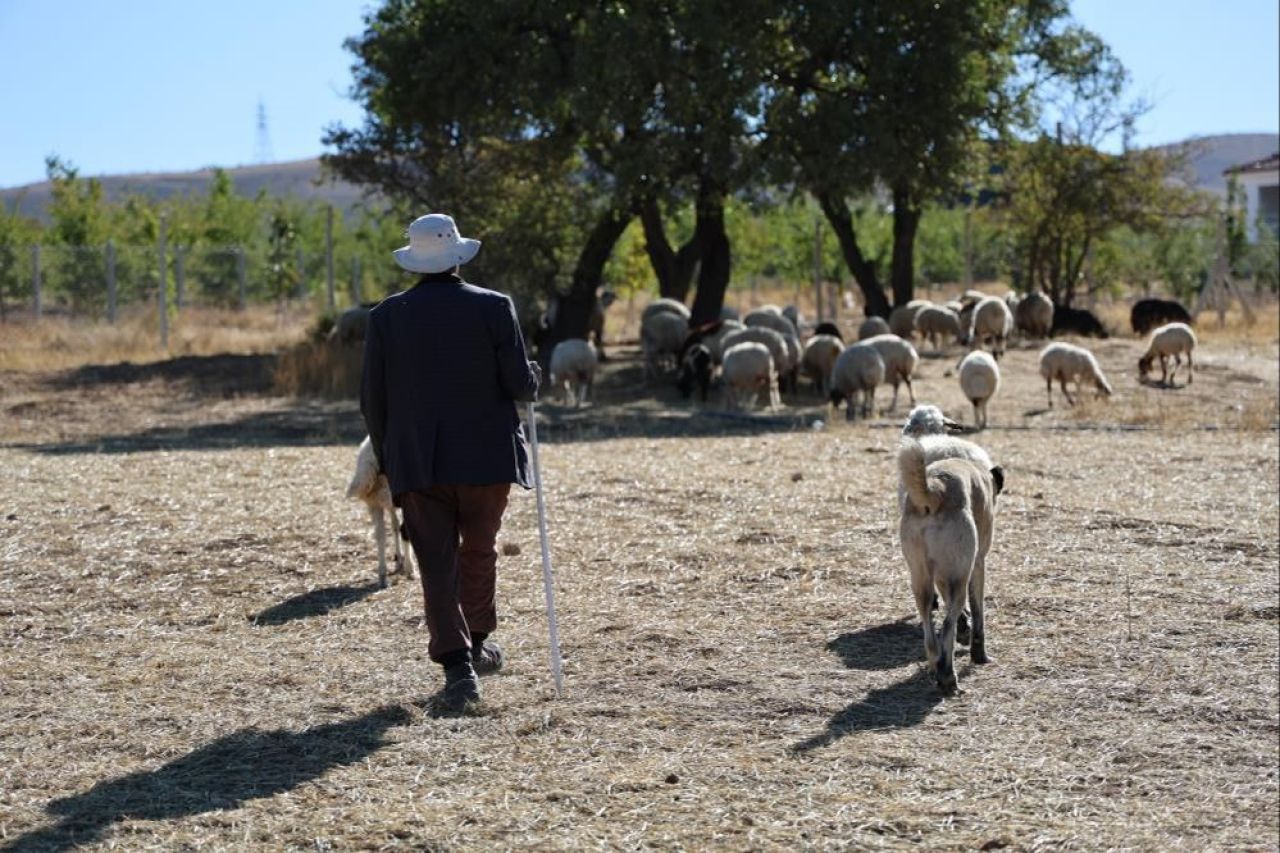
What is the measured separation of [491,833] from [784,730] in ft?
5.55

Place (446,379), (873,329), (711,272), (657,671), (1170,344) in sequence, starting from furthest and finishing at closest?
(873,329)
(711,272)
(1170,344)
(657,671)
(446,379)

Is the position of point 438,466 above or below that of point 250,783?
above

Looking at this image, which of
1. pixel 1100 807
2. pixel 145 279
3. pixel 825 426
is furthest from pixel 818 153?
pixel 145 279

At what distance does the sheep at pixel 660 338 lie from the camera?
24375mm

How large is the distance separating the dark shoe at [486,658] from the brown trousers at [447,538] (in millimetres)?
322

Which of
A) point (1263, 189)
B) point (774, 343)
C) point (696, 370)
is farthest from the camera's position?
point (1263, 189)

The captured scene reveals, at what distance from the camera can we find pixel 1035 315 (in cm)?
3145

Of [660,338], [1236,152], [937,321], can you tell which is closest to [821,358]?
[660,338]

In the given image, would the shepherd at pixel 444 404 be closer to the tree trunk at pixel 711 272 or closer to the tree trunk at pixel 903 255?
the tree trunk at pixel 711 272

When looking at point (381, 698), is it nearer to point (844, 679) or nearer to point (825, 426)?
point (844, 679)

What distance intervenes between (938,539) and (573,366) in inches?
562

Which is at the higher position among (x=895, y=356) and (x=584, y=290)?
(x=584, y=290)

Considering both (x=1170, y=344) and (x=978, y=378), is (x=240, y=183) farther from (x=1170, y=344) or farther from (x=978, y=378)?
(x=978, y=378)

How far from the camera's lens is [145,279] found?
40375 mm
